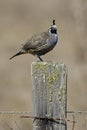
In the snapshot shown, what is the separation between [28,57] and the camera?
19.6 metres

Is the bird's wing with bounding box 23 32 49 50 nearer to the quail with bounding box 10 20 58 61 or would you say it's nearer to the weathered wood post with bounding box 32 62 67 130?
the quail with bounding box 10 20 58 61

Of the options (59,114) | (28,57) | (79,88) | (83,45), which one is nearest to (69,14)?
(83,45)

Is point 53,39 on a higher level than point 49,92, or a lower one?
higher

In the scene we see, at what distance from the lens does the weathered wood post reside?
20.3ft

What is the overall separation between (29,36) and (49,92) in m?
15.1

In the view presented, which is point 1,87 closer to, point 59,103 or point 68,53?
point 68,53

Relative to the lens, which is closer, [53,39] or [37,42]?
[53,39]

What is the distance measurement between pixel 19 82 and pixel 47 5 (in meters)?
7.78

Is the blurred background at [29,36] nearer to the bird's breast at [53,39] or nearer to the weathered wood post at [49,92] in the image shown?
the bird's breast at [53,39]

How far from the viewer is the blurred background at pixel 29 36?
16286 mm

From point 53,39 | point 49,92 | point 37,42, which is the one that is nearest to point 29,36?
point 37,42

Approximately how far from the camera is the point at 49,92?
244 inches

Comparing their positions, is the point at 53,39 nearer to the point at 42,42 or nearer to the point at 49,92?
the point at 42,42

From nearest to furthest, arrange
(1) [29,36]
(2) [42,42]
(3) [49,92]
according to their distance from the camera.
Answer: (3) [49,92] < (2) [42,42] < (1) [29,36]
